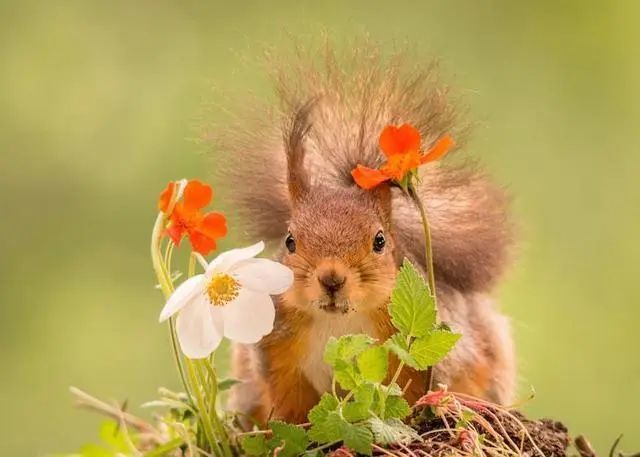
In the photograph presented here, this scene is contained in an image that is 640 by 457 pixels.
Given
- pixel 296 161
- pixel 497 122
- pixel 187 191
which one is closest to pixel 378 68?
pixel 296 161

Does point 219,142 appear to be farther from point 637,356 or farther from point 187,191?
point 637,356

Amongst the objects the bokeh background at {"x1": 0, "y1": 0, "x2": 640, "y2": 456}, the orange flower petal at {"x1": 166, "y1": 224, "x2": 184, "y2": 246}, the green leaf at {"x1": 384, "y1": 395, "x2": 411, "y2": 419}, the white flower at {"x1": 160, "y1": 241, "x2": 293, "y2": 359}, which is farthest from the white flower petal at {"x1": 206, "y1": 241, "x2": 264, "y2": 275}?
the bokeh background at {"x1": 0, "y1": 0, "x2": 640, "y2": 456}

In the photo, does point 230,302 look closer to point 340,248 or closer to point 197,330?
point 197,330

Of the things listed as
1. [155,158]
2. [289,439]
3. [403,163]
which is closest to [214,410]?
[289,439]

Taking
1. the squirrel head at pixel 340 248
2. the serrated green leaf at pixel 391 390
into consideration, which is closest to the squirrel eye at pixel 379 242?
the squirrel head at pixel 340 248

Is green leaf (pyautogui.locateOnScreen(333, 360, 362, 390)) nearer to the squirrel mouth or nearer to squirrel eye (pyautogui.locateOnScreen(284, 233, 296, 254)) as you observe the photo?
the squirrel mouth
